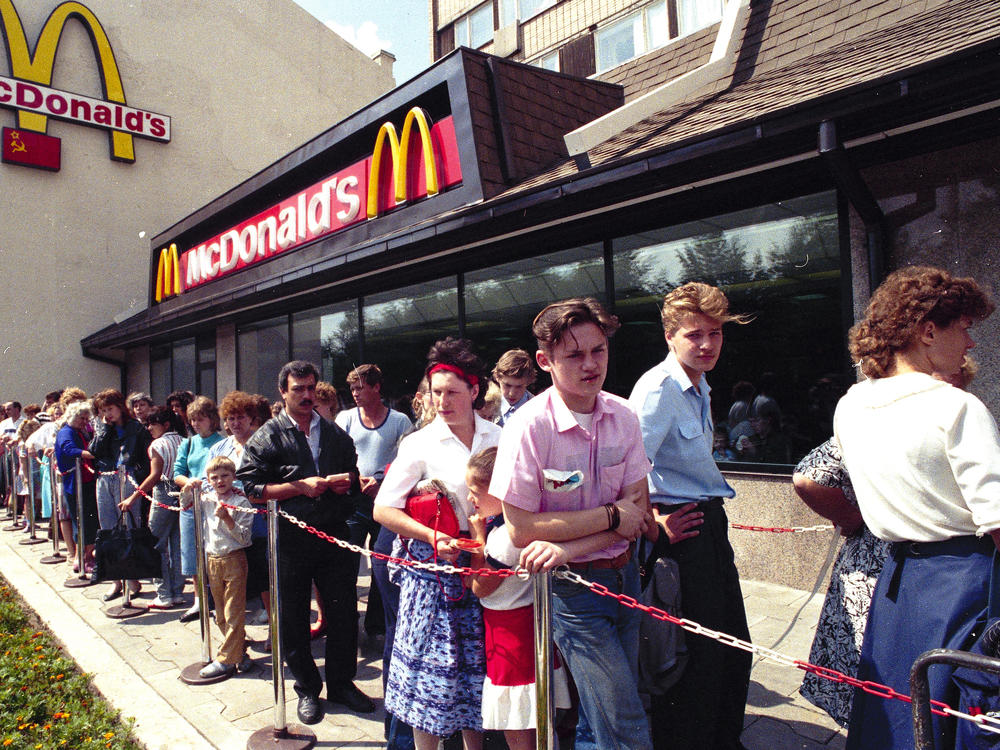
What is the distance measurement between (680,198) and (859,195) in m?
1.29

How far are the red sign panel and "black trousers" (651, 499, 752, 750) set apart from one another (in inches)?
760

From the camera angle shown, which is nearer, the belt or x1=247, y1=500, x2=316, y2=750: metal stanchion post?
the belt

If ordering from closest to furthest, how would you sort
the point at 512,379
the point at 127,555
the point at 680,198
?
1. the point at 512,379
2. the point at 680,198
3. the point at 127,555

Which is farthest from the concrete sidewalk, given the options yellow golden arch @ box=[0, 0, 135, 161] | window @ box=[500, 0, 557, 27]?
yellow golden arch @ box=[0, 0, 135, 161]

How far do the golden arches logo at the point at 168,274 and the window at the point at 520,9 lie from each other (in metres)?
8.16

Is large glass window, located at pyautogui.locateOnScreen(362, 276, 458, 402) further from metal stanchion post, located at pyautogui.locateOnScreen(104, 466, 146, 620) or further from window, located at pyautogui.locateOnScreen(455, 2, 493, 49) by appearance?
window, located at pyautogui.locateOnScreen(455, 2, 493, 49)

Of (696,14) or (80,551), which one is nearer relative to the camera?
(80,551)

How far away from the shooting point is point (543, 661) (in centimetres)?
214

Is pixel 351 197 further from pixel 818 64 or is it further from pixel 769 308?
pixel 769 308

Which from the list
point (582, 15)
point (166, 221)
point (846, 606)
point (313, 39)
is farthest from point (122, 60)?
point (846, 606)

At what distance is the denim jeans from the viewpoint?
5668mm

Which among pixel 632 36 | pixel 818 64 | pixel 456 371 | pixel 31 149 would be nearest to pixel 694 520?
pixel 456 371

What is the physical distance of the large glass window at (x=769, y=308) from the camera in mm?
4977

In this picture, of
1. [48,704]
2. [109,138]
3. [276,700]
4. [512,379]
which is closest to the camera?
[276,700]
